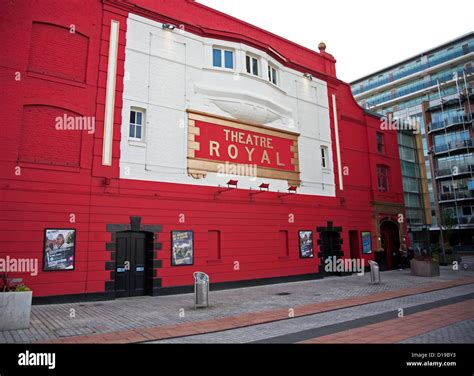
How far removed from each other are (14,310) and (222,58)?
14.1 metres

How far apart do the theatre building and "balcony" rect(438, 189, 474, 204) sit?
32.5 metres

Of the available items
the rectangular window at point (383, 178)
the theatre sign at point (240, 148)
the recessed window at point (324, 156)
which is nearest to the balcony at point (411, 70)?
the rectangular window at point (383, 178)

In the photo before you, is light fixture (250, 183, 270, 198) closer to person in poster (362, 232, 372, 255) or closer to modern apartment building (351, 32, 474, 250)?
person in poster (362, 232, 372, 255)

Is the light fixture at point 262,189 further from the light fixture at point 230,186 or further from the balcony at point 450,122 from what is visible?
the balcony at point 450,122

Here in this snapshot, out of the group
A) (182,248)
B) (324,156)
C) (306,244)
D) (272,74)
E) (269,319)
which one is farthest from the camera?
(324,156)

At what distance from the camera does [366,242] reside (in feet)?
74.0

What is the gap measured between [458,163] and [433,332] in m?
47.4

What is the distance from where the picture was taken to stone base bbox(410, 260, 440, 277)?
1894 centimetres

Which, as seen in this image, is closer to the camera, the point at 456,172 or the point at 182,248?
the point at 182,248

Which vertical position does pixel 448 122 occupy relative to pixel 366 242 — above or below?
above

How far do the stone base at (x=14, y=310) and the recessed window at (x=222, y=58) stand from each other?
1326 cm

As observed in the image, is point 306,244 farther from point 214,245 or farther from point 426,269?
point 426,269

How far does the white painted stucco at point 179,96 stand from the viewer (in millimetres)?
14156

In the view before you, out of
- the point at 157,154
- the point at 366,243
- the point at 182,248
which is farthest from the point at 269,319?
the point at 366,243
